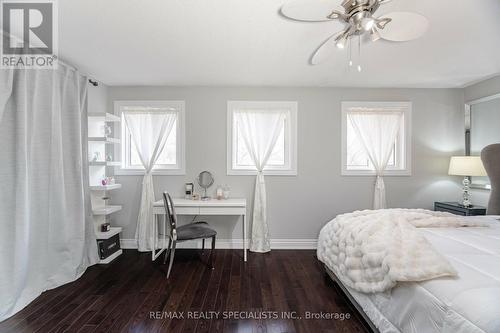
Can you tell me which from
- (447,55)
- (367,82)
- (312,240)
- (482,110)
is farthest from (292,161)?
(482,110)

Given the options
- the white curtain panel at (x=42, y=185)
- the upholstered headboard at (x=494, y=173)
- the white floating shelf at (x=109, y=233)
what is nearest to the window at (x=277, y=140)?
the white floating shelf at (x=109, y=233)

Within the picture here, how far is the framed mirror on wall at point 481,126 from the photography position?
A: 9.64ft

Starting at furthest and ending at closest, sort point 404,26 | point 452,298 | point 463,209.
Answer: point 463,209 < point 404,26 < point 452,298

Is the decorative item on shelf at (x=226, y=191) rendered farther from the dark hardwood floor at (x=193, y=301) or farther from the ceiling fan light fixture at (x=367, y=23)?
the ceiling fan light fixture at (x=367, y=23)

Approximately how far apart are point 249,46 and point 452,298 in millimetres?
2319

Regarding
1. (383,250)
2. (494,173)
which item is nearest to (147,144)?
(383,250)

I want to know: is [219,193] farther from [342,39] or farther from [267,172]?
[342,39]

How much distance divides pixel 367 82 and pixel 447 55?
0.90 meters

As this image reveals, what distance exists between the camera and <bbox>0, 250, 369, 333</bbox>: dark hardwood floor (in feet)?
6.02

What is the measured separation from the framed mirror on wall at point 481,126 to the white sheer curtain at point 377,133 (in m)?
0.90

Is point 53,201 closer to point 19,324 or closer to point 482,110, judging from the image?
point 19,324

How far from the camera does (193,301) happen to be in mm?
2137

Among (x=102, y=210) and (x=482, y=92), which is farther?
(x=482, y=92)

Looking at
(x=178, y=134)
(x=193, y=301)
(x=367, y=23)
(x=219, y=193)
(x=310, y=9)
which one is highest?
(x=310, y=9)
